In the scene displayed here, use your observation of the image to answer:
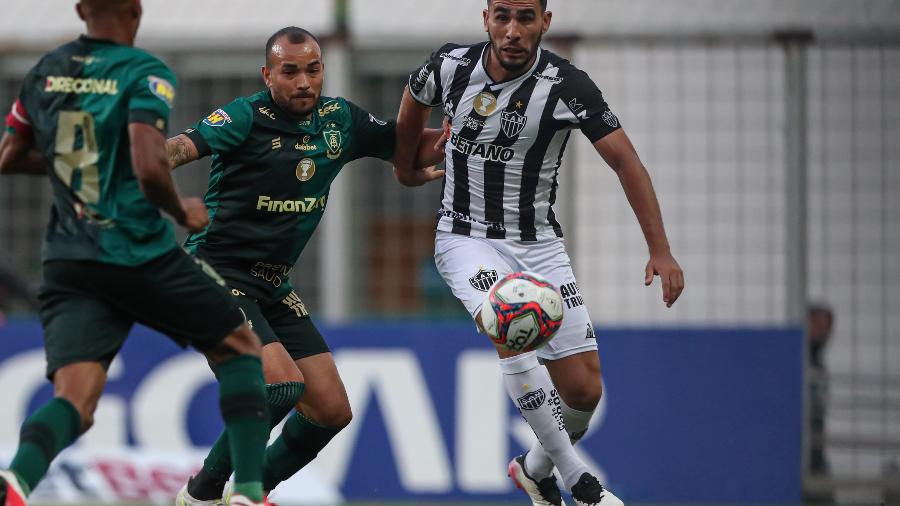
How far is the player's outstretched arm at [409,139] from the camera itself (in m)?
6.81

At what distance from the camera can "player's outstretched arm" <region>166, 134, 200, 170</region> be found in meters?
6.11

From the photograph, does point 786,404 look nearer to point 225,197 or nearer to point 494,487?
point 494,487

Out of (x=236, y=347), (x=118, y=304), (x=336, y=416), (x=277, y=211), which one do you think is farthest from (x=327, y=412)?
(x=118, y=304)

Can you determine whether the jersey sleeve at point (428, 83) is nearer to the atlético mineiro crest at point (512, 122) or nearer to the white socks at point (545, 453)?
the atlético mineiro crest at point (512, 122)

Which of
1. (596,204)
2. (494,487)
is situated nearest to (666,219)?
(596,204)

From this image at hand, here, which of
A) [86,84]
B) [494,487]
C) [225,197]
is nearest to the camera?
[86,84]

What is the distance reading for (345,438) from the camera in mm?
10062

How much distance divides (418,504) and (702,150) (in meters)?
3.21

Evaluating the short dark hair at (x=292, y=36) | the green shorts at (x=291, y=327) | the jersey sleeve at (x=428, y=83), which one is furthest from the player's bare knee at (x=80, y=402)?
the jersey sleeve at (x=428, y=83)

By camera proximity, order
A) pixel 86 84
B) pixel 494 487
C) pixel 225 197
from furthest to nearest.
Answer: pixel 494 487
pixel 225 197
pixel 86 84

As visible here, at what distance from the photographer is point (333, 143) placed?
654 centimetres

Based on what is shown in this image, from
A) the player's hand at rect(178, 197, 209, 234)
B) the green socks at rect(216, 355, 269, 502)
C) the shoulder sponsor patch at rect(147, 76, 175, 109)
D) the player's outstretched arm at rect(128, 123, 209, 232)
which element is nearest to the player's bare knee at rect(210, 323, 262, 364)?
the green socks at rect(216, 355, 269, 502)

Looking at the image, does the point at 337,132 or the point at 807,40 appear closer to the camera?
the point at 337,132

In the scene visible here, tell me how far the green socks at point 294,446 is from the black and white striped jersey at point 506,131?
110 cm
